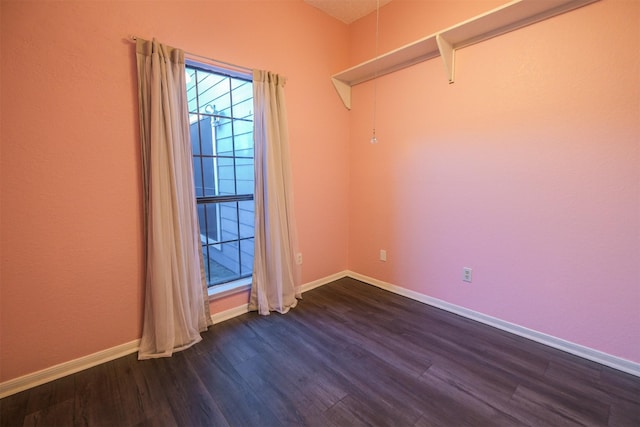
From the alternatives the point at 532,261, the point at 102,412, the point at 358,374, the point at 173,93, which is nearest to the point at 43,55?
the point at 173,93

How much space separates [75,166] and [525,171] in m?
2.96

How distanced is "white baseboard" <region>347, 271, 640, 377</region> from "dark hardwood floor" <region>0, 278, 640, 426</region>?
58 millimetres

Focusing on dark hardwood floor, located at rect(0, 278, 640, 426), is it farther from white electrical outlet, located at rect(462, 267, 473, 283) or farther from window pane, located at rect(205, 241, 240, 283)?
window pane, located at rect(205, 241, 240, 283)

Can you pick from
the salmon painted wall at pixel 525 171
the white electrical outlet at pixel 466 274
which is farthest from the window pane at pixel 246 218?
the white electrical outlet at pixel 466 274

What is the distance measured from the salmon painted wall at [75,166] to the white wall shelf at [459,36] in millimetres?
1277

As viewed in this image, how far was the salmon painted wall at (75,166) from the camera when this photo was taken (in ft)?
4.98

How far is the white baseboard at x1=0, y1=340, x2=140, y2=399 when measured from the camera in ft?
5.18

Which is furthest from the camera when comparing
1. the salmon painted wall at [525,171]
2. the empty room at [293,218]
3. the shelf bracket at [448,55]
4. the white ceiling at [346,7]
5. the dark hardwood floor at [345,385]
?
the white ceiling at [346,7]

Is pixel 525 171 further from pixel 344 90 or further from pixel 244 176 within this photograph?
pixel 244 176

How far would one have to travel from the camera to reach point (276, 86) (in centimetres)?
244

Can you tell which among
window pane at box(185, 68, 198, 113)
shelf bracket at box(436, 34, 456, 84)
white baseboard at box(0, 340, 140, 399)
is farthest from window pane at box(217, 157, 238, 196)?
shelf bracket at box(436, 34, 456, 84)

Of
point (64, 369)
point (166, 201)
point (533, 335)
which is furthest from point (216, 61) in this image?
point (533, 335)

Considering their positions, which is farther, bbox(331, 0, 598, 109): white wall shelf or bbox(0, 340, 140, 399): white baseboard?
bbox(331, 0, 598, 109): white wall shelf

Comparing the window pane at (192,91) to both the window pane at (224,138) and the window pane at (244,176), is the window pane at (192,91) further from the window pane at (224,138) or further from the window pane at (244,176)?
the window pane at (244,176)
